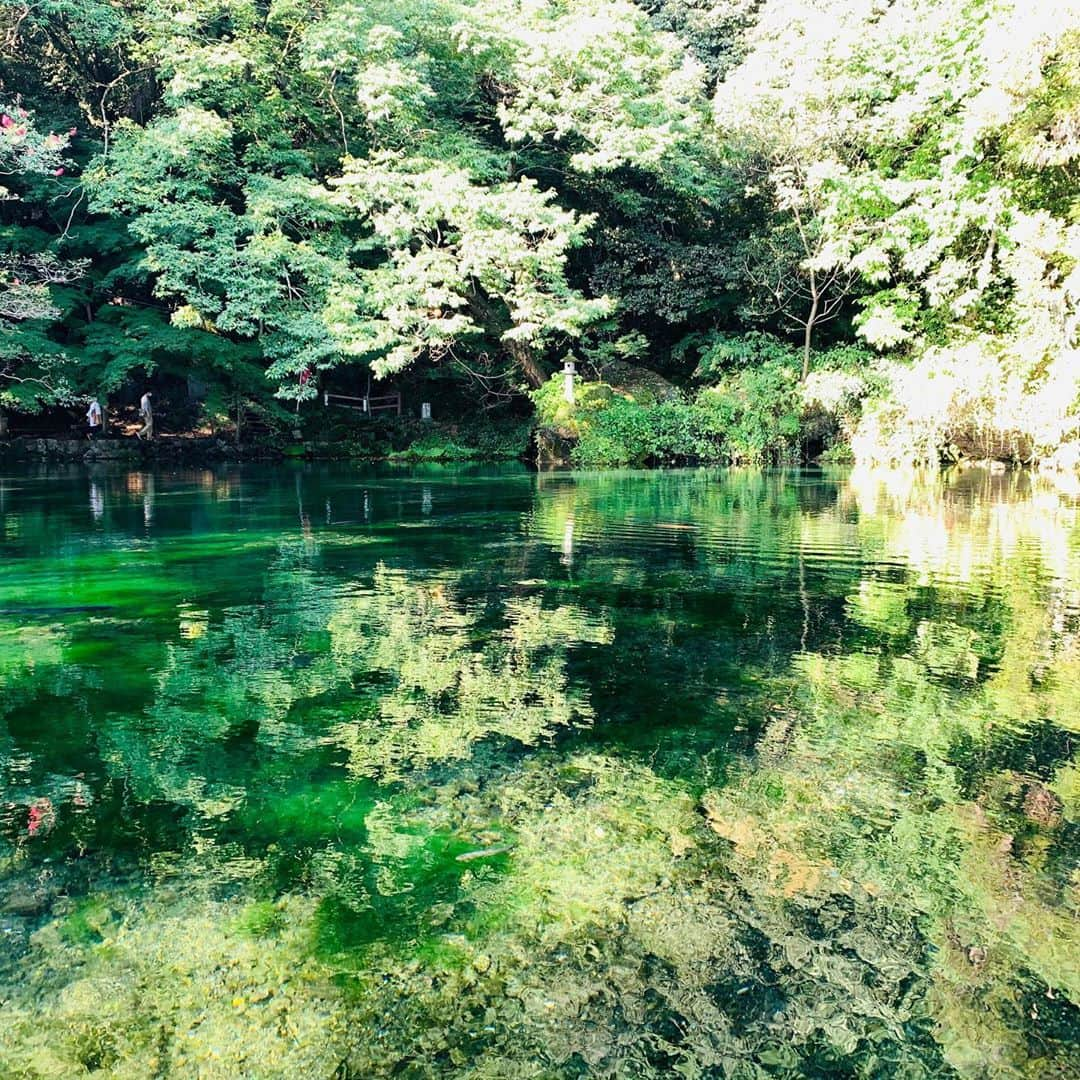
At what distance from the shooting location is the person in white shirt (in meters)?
20.9

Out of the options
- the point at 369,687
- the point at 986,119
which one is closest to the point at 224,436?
the point at 986,119

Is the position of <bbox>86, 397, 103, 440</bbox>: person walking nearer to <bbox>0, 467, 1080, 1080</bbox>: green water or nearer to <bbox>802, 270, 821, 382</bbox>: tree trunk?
<bbox>802, 270, 821, 382</bbox>: tree trunk

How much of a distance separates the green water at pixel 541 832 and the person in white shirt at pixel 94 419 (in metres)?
17.1

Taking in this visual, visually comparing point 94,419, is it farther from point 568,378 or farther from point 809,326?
point 809,326

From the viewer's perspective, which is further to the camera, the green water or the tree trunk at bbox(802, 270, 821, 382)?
the tree trunk at bbox(802, 270, 821, 382)

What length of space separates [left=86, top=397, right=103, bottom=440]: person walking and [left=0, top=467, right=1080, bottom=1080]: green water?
1709 centimetres

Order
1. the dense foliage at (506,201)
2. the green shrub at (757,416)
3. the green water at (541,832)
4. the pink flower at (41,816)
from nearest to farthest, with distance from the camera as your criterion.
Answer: the green water at (541,832), the pink flower at (41,816), the dense foliage at (506,201), the green shrub at (757,416)

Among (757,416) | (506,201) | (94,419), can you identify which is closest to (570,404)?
(757,416)

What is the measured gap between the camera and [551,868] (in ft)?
7.30

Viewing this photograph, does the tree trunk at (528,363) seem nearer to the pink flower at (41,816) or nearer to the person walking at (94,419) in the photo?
the person walking at (94,419)

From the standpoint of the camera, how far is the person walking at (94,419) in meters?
20.9

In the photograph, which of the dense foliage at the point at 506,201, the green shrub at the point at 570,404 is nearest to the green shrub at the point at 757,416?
the dense foliage at the point at 506,201

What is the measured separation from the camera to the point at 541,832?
2.41m

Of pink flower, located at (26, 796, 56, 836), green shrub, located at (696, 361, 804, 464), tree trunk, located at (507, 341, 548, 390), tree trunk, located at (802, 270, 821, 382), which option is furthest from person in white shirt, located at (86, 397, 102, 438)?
pink flower, located at (26, 796, 56, 836)
